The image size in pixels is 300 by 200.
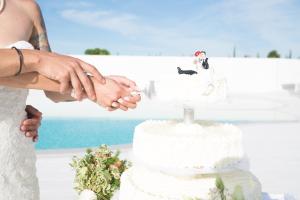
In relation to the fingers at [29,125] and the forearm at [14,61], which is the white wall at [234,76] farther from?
the forearm at [14,61]

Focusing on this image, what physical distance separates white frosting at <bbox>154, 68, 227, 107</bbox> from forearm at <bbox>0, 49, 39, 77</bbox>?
152 centimetres

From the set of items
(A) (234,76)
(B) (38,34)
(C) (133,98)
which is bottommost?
(A) (234,76)

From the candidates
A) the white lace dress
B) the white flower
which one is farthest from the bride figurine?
the white flower

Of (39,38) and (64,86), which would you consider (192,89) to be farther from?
(64,86)

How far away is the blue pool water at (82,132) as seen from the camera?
14.2 m

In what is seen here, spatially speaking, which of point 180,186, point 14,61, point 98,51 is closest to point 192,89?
point 180,186

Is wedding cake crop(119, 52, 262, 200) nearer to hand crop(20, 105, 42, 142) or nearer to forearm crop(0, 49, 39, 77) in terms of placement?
hand crop(20, 105, 42, 142)

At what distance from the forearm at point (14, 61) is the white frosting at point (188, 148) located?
1461mm

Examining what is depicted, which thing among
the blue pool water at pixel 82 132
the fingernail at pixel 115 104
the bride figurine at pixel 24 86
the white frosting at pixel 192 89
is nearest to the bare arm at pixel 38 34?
the bride figurine at pixel 24 86

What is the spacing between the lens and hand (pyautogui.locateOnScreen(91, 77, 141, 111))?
1.52m

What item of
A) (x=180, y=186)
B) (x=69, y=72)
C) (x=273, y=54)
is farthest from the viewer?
(x=273, y=54)

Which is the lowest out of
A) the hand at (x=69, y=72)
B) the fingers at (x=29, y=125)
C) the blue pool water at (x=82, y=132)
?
the blue pool water at (x=82, y=132)

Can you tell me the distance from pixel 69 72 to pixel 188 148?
1.49 metres

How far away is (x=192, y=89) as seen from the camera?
117 inches
